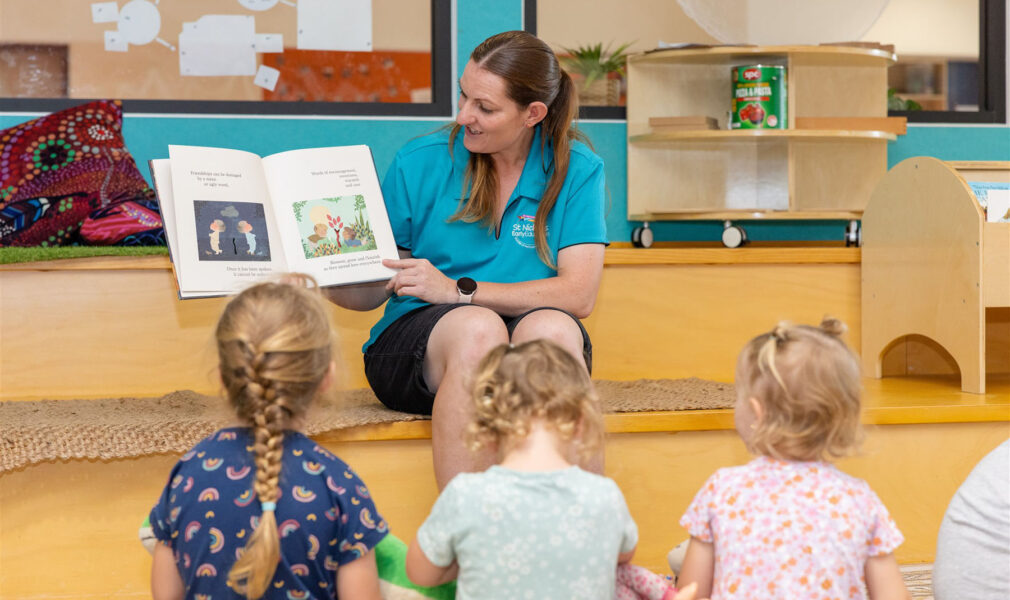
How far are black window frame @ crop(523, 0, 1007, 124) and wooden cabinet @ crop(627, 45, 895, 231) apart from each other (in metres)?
0.29

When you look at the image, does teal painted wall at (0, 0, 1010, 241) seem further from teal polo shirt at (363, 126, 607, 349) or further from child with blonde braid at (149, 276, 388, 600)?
child with blonde braid at (149, 276, 388, 600)

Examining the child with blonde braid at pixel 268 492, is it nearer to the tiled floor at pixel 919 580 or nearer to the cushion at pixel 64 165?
the tiled floor at pixel 919 580

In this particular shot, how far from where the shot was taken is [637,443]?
1814mm

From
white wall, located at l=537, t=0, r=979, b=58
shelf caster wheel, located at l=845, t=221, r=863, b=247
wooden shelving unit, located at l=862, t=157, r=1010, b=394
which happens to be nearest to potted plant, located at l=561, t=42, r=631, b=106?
white wall, located at l=537, t=0, r=979, b=58

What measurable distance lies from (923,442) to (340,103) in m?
1.75

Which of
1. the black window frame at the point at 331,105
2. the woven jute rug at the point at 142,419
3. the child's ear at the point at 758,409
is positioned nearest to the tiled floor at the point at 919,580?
the woven jute rug at the point at 142,419

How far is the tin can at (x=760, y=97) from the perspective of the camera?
2627 millimetres

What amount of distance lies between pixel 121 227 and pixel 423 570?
4.40ft

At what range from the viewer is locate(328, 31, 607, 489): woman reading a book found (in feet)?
5.49

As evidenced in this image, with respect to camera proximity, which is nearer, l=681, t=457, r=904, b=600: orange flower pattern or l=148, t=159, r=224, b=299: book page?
l=681, t=457, r=904, b=600: orange flower pattern

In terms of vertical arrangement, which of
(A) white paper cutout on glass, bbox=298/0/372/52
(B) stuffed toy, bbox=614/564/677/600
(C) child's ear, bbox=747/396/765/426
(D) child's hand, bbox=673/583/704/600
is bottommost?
(B) stuffed toy, bbox=614/564/677/600

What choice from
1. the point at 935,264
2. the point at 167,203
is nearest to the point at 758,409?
the point at 167,203

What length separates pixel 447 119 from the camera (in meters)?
2.85

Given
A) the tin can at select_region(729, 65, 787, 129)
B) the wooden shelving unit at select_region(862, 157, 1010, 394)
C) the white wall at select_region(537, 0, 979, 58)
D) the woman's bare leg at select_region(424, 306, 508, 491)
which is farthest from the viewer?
the white wall at select_region(537, 0, 979, 58)
